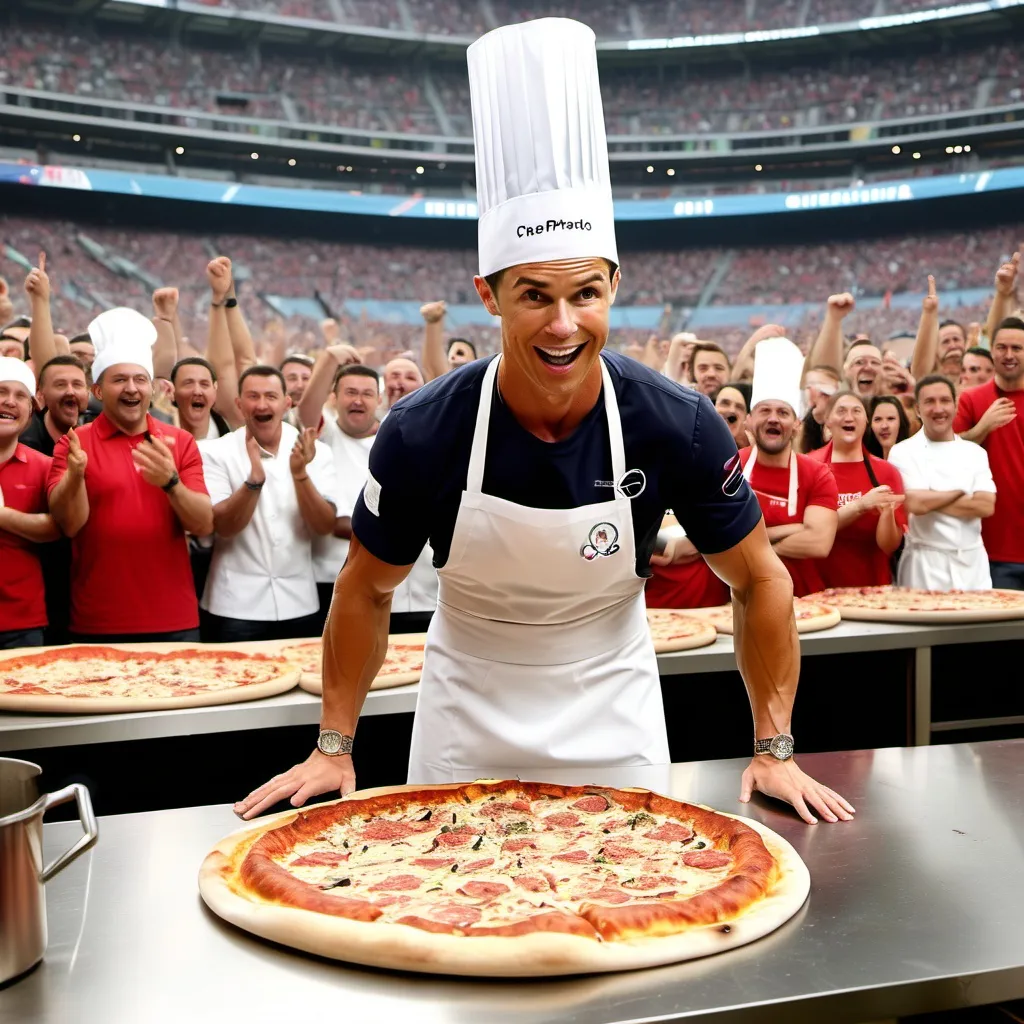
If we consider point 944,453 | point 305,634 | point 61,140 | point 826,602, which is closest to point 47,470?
point 305,634

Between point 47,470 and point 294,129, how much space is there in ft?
64.3

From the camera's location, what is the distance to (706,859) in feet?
4.77

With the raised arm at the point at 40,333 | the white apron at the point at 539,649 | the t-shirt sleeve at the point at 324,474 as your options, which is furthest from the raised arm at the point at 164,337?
the white apron at the point at 539,649

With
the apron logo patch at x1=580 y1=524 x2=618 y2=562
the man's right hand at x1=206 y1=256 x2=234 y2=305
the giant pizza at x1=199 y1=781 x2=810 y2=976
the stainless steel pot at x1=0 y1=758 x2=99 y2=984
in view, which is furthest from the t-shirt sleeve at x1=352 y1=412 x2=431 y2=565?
the man's right hand at x1=206 y1=256 x2=234 y2=305

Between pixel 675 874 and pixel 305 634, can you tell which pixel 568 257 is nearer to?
pixel 675 874

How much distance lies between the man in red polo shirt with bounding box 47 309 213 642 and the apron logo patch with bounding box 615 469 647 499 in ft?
7.54

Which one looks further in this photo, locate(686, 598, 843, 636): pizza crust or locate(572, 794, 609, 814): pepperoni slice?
locate(686, 598, 843, 636): pizza crust

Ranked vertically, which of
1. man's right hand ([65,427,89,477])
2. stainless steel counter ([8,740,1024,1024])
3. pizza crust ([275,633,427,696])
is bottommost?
pizza crust ([275,633,427,696])

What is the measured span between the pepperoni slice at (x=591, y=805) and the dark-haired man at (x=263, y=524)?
2.75 meters

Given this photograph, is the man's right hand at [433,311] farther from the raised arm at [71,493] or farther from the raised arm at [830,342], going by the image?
the raised arm at [71,493]

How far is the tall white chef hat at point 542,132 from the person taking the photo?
6.12 ft

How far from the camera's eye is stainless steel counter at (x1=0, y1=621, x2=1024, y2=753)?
254cm

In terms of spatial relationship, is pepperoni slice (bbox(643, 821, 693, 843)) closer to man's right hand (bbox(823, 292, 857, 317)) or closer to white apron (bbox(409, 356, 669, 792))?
white apron (bbox(409, 356, 669, 792))

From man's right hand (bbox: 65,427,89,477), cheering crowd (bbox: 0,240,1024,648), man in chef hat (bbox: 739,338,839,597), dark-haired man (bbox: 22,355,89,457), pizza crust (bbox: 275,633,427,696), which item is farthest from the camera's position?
dark-haired man (bbox: 22,355,89,457)
